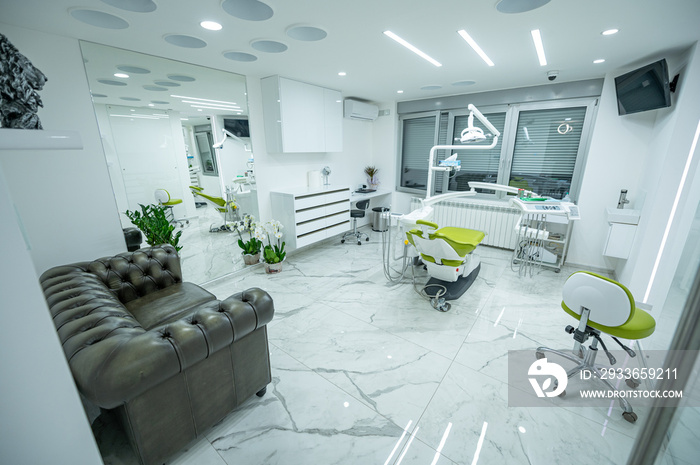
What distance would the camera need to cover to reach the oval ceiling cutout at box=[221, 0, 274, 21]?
1847 mm

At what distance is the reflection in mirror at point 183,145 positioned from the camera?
2.66 metres

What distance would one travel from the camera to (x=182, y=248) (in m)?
3.43

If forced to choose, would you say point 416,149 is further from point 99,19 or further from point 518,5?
point 99,19

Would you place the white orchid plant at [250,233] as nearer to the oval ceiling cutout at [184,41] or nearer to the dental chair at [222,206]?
the dental chair at [222,206]

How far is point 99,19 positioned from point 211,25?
29.6 inches

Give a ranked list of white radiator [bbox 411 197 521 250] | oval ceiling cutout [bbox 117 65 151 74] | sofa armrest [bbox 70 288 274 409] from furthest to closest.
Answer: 1. white radiator [bbox 411 197 521 250]
2. oval ceiling cutout [bbox 117 65 151 74]
3. sofa armrest [bbox 70 288 274 409]

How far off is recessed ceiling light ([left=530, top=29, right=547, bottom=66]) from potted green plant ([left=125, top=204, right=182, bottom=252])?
3.85 metres

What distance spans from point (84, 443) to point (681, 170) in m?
4.21

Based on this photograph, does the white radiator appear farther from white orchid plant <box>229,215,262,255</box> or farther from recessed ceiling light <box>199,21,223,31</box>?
recessed ceiling light <box>199,21,223,31</box>

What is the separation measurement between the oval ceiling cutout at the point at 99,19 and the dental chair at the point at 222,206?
173 centimetres

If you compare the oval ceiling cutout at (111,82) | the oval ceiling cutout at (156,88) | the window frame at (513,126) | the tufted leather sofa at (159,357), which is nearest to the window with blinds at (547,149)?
the window frame at (513,126)

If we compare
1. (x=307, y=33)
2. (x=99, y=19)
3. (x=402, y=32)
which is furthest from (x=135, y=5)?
(x=402, y=32)

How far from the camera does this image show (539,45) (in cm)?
252

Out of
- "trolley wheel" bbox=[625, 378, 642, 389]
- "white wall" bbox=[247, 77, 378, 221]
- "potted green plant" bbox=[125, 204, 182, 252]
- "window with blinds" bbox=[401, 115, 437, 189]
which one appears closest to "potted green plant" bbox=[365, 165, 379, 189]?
"white wall" bbox=[247, 77, 378, 221]
